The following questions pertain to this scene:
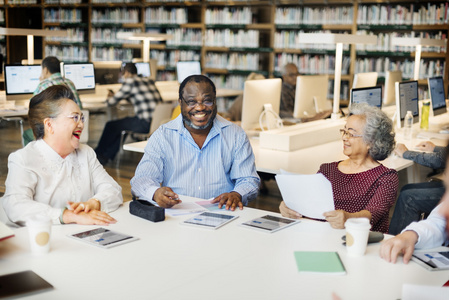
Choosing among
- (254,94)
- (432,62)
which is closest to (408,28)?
(432,62)

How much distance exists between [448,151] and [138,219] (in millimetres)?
1323

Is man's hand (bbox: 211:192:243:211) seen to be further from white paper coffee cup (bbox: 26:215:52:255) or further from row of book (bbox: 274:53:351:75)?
row of book (bbox: 274:53:351:75)

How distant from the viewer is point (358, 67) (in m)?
8.44

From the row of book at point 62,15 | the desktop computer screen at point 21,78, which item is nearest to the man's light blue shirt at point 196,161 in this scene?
the desktop computer screen at point 21,78

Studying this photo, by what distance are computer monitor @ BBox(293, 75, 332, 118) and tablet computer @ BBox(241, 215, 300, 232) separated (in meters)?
3.27

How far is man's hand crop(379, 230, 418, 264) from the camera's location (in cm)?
178

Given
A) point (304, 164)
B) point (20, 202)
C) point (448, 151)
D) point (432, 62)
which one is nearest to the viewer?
point (448, 151)

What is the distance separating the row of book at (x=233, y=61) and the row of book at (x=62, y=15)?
3.20 meters

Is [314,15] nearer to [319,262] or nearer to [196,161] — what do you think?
[196,161]

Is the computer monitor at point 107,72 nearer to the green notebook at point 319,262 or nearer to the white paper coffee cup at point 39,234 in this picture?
the white paper coffee cup at point 39,234

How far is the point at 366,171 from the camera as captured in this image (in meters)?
2.57

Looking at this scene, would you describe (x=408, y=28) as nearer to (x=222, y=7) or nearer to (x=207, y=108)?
(x=222, y=7)

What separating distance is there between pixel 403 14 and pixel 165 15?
4.34 meters

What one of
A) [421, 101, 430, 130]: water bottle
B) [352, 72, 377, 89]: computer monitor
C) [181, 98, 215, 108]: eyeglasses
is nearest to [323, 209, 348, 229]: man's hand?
[181, 98, 215, 108]: eyeglasses
